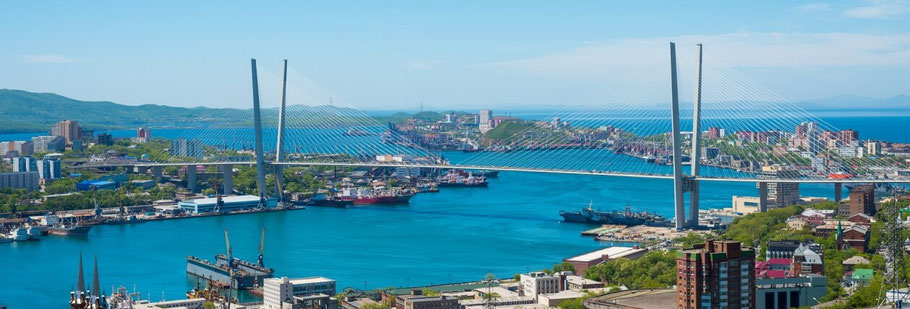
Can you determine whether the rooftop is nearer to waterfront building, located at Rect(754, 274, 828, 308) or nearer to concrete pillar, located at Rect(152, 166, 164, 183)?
waterfront building, located at Rect(754, 274, 828, 308)

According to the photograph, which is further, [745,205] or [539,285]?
[745,205]

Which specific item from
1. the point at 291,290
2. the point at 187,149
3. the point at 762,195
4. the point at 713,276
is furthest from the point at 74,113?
the point at 713,276

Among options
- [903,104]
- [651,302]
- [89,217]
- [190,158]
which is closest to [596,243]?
[651,302]

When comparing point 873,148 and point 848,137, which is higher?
point 848,137

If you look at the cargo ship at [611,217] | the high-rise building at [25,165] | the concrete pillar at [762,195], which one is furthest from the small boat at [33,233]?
the concrete pillar at [762,195]

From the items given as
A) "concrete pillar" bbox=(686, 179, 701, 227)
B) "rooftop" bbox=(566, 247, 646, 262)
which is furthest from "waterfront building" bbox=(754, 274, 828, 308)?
"concrete pillar" bbox=(686, 179, 701, 227)

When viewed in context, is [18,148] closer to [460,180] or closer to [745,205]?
[460,180]
